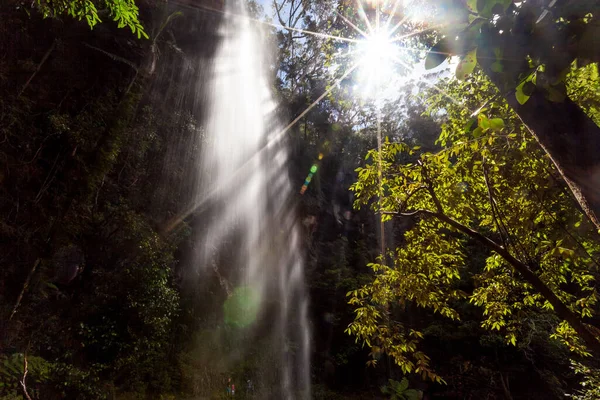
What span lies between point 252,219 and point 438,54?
47.0ft

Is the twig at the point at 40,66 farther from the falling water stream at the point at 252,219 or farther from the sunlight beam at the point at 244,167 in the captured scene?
the falling water stream at the point at 252,219

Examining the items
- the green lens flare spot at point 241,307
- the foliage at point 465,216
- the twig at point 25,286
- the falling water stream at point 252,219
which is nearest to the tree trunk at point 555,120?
the foliage at point 465,216

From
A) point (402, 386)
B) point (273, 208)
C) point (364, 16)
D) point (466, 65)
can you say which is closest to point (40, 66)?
point (364, 16)

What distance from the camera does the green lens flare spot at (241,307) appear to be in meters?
10.8

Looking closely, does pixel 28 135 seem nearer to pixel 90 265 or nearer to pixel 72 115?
pixel 72 115

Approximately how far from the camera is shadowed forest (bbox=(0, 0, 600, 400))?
187 centimetres

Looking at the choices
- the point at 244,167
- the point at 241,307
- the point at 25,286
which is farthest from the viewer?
the point at 244,167

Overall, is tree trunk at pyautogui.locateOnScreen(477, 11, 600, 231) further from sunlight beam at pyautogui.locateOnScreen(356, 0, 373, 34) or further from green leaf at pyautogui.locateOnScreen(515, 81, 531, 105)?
sunlight beam at pyautogui.locateOnScreen(356, 0, 373, 34)

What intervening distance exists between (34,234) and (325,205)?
53.1 ft

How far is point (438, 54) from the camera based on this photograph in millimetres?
1055

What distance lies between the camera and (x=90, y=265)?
677 cm

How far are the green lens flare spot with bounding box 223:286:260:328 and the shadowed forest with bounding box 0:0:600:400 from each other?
0.09 m

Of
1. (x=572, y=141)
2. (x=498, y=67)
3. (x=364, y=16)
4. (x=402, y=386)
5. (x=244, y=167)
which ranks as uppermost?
(x=244, y=167)

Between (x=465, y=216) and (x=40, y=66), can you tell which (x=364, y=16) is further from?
(x=40, y=66)
